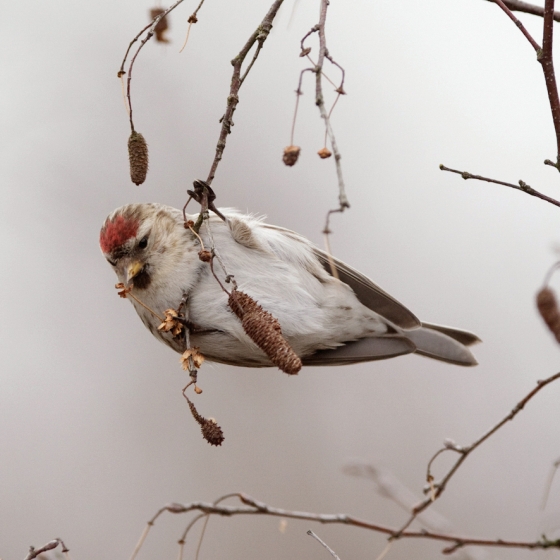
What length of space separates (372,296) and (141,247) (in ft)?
3.32

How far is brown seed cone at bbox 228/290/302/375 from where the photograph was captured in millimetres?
1688

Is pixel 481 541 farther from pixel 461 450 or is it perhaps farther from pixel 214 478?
pixel 214 478

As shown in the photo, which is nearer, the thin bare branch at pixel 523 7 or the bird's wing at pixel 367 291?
the thin bare branch at pixel 523 7

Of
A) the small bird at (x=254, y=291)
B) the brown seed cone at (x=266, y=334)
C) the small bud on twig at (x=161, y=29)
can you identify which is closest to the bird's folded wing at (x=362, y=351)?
the small bird at (x=254, y=291)

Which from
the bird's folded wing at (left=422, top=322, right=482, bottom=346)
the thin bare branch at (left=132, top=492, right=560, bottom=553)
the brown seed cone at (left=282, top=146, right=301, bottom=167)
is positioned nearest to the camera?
the thin bare branch at (left=132, top=492, right=560, bottom=553)

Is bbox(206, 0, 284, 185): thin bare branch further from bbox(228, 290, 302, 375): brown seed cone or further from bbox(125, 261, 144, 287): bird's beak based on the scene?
bbox(125, 261, 144, 287): bird's beak

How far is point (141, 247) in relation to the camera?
2.82 meters

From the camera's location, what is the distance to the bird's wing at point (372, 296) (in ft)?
10.3

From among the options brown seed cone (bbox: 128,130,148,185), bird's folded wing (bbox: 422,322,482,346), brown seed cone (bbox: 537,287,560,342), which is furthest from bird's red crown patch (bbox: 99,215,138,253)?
brown seed cone (bbox: 537,287,560,342)

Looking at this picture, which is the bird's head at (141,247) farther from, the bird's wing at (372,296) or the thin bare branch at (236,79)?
the thin bare branch at (236,79)

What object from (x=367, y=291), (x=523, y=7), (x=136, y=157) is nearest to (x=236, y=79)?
(x=136, y=157)

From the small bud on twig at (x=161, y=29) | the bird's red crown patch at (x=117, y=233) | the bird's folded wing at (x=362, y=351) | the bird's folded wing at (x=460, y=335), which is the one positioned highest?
the small bud on twig at (x=161, y=29)

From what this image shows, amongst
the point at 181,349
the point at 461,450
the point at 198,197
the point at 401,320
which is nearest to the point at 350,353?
the point at 401,320

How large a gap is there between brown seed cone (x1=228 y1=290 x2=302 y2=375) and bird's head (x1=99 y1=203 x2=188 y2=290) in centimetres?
98
